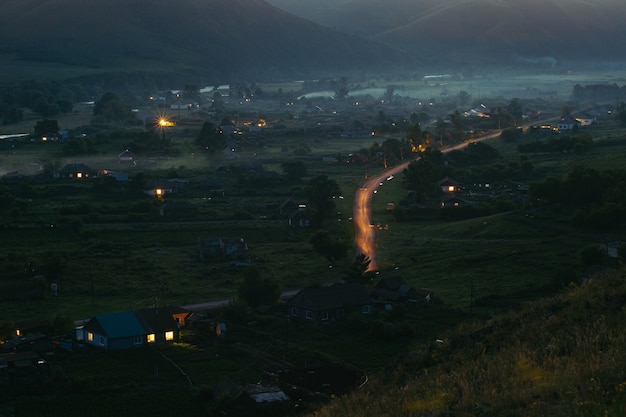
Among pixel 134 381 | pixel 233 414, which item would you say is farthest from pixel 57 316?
pixel 233 414

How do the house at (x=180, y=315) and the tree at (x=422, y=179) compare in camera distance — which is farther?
the tree at (x=422, y=179)

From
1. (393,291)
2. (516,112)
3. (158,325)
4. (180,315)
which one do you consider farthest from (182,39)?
(158,325)

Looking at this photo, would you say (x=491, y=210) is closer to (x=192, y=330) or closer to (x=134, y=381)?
(x=192, y=330)

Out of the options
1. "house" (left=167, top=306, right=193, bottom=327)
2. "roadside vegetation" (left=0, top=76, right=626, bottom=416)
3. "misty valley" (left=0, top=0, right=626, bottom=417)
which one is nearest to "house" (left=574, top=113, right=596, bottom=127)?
"misty valley" (left=0, top=0, right=626, bottom=417)

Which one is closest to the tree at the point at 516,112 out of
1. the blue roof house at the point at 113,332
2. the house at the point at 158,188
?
the house at the point at 158,188

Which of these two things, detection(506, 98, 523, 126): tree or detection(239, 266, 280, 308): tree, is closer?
detection(239, 266, 280, 308): tree

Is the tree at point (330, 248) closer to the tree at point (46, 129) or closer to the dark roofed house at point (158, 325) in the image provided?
the dark roofed house at point (158, 325)

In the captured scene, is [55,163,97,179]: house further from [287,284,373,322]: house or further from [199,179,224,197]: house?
[287,284,373,322]: house
